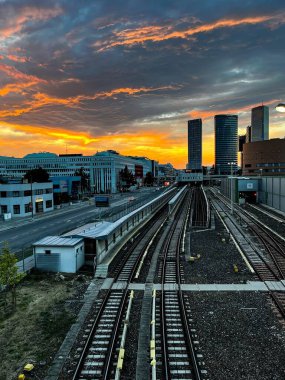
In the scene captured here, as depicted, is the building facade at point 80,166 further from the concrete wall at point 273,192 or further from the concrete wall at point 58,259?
the concrete wall at point 58,259

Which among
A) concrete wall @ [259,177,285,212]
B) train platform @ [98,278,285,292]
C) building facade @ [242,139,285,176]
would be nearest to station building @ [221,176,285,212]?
concrete wall @ [259,177,285,212]

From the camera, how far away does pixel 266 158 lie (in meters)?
172

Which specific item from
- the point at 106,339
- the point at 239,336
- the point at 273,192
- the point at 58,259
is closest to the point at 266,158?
the point at 273,192

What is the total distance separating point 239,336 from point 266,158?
17365 cm

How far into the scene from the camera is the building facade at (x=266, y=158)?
164 metres

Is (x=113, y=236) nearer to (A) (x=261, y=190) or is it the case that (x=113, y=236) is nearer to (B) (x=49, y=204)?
(B) (x=49, y=204)

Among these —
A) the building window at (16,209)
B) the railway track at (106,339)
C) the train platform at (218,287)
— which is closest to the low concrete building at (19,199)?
the building window at (16,209)

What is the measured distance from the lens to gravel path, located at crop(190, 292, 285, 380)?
39.8 ft

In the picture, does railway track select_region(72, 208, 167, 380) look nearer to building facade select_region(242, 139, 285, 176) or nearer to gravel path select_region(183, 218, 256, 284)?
gravel path select_region(183, 218, 256, 284)

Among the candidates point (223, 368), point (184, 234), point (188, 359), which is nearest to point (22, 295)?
point (188, 359)

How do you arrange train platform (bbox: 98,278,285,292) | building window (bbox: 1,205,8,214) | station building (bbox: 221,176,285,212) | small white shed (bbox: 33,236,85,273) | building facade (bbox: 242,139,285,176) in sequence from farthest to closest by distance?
building facade (bbox: 242,139,285,176) → station building (bbox: 221,176,285,212) → building window (bbox: 1,205,8,214) → small white shed (bbox: 33,236,85,273) → train platform (bbox: 98,278,285,292)

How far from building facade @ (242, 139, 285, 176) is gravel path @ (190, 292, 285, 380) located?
161 metres

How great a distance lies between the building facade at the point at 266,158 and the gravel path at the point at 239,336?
161m

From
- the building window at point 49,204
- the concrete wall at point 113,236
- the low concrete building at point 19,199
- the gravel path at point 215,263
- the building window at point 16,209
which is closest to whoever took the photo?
the gravel path at point 215,263
